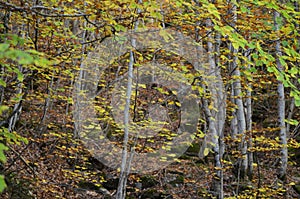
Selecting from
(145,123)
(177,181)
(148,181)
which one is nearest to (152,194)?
(148,181)

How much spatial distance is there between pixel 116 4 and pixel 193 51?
3429mm

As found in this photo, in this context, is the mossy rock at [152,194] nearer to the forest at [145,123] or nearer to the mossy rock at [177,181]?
the forest at [145,123]

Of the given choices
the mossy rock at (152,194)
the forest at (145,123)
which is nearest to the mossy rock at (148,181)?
the forest at (145,123)

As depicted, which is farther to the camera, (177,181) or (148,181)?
(177,181)

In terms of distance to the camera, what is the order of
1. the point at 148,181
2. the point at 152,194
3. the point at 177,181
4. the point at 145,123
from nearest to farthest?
1. the point at 145,123
2. the point at 152,194
3. the point at 148,181
4. the point at 177,181

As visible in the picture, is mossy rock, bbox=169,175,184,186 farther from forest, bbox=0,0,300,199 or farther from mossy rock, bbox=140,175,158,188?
mossy rock, bbox=140,175,158,188

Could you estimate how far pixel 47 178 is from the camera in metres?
5.15

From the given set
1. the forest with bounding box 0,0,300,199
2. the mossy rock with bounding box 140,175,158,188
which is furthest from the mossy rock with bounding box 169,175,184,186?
the mossy rock with bounding box 140,175,158,188

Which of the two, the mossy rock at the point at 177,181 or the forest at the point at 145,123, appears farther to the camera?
the mossy rock at the point at 177,181

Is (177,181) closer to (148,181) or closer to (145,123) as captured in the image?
(148,181)

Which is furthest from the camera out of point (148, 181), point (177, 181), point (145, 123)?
point (177, 181)

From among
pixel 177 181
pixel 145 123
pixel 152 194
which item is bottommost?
pixel 152 194

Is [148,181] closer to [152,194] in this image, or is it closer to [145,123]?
[152,194]

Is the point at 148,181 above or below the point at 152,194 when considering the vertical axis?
above
